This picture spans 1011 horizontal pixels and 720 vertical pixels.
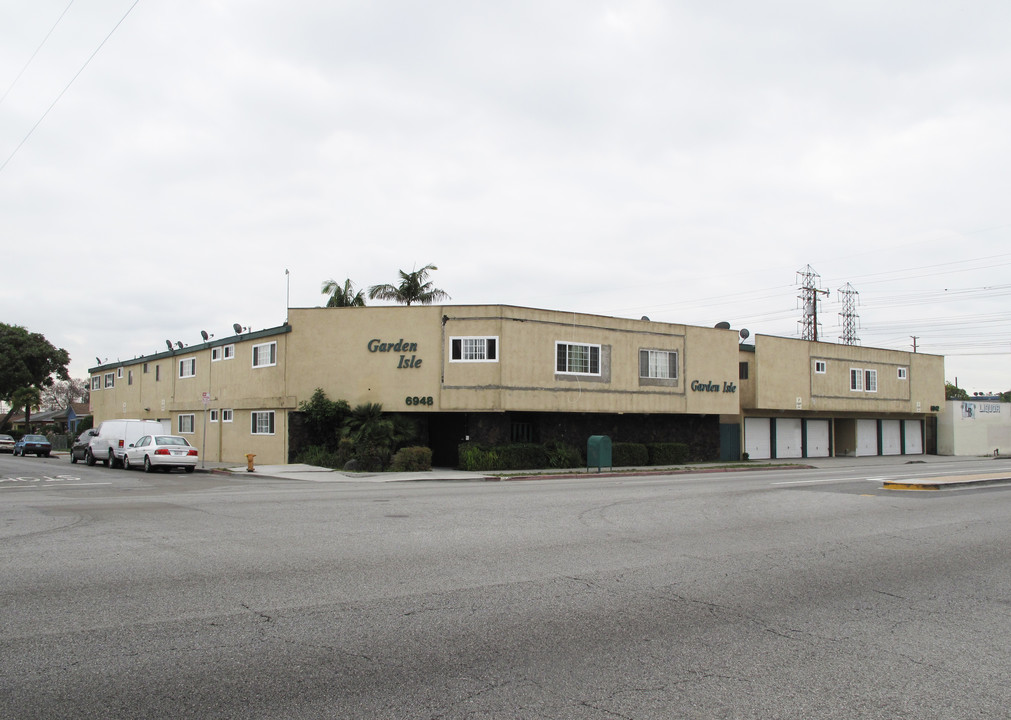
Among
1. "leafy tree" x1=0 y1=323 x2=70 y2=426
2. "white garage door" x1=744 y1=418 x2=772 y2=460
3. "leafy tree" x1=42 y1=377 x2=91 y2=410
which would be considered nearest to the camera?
"white garage door" x1=744 y1=418 x2=772 y2=460

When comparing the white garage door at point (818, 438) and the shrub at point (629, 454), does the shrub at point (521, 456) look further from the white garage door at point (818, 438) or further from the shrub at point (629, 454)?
the white garage door at point (818, 438)

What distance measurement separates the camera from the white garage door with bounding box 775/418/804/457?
142ft

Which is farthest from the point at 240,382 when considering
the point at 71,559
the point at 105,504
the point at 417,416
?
the point at 71,559

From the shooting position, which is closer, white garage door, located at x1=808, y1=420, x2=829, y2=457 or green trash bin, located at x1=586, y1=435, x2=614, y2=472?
green trash bin, located at x1=586, y1=435, x2=614, y2=472

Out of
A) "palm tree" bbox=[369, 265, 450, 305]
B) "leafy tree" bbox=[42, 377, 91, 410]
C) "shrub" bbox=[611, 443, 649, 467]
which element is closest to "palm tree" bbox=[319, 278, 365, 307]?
"palm tree" bbox=[369, 265, 450, 305]

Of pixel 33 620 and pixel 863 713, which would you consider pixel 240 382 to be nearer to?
pixel 33 620

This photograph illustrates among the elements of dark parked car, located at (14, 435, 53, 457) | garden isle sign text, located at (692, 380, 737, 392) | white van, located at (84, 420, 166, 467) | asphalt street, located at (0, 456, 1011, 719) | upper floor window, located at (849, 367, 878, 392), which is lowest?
dark parked car, located at (14, 435, 53, 457)

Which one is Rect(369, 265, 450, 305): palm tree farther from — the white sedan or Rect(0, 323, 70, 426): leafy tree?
Rect(0, 323, 70, 426): leafy tree

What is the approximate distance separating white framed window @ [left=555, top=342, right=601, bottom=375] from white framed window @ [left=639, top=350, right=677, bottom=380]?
2611mm

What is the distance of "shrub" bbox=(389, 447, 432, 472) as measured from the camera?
2873 cm

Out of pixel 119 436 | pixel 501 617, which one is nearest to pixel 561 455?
pixel 119 436

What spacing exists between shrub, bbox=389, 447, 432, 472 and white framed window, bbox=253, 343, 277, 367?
722 cm

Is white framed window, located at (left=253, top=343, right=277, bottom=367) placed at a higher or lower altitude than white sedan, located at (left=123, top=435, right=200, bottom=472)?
higher

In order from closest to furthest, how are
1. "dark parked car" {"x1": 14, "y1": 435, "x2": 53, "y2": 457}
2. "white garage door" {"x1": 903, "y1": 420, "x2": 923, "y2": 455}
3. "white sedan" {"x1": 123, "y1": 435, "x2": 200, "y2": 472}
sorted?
1. "white sedan" {"x1": 123, "y1": 435, "x2": 200, "y2": 472}
2. "dark parked car" {"x1": 14, "y1": 435, "x2": 53, "y2": 457}
3. "white garage door" {"x1": 903, "y1": 420, "x2": 923, "y2": 455}
